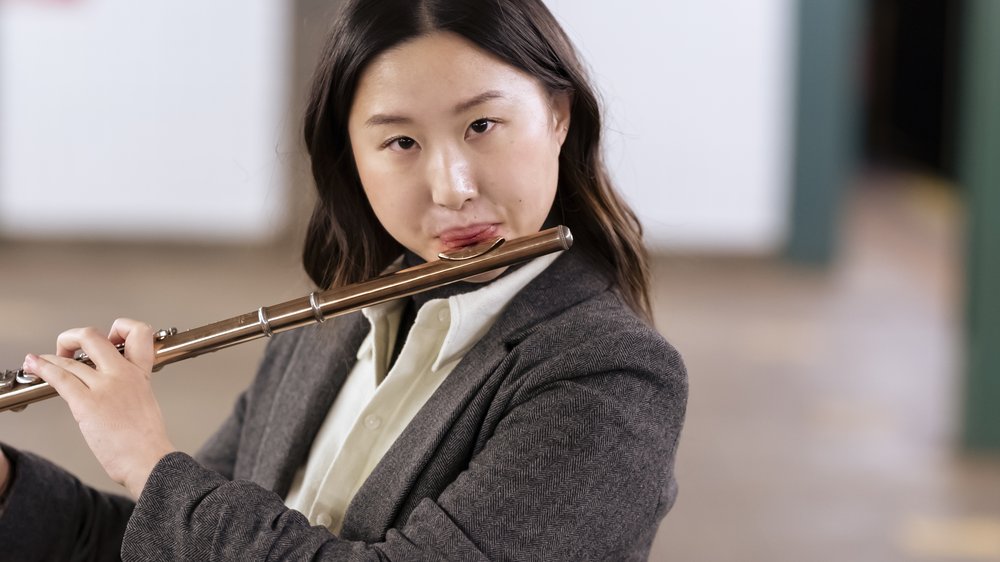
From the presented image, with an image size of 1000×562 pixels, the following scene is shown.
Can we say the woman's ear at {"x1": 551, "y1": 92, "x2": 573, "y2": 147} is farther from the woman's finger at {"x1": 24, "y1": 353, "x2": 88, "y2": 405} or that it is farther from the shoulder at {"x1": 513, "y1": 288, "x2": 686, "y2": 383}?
the woman's finger at {"x1": 24, "y1": 353, "x2": 88, "y2": 405}

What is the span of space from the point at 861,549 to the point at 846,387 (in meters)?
1.26

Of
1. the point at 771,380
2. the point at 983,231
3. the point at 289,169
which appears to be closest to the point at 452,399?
the point at 983,231

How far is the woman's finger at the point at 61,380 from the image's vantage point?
3.48 feet

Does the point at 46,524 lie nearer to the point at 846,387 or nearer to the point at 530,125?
the point at 530,125

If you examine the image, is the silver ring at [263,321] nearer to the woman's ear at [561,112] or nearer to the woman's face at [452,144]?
the woman's face at [452,144]

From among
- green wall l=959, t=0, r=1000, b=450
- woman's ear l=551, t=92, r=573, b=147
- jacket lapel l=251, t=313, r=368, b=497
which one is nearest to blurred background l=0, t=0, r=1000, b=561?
green wall l=959, t=0, r=1000, b=450

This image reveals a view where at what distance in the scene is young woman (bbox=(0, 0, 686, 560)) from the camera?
100cm

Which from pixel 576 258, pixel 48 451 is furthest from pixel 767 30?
pixel 576 258

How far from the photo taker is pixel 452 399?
110 centimetres

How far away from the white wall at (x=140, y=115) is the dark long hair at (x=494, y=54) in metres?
4.53

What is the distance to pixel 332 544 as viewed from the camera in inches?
39.5

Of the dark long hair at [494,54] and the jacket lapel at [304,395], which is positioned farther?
the jacket lapel at [304,395]

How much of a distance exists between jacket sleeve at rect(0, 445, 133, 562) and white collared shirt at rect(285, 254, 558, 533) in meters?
0.22

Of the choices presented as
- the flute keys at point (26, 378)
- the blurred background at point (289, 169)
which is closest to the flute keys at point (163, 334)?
the flute keys at point (26, 378)
